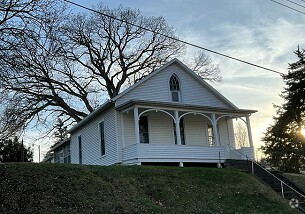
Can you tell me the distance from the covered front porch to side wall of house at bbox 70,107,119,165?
2.47 ft

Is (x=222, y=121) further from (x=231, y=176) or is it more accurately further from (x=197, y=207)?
(x=197, y=207)

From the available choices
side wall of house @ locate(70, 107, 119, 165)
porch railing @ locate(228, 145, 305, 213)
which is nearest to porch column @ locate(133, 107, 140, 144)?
side wall of house @ locate(70, 107, 119, 165)

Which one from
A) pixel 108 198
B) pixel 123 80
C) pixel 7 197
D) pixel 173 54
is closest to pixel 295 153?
pixel 173 54

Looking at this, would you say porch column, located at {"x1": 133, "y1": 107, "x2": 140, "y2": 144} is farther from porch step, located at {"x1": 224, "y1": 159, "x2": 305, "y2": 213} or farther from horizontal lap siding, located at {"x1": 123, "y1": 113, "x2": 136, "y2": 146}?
porch step, located at {"x1": 224, "y1": 159, "x2": 305, "y2": 213}

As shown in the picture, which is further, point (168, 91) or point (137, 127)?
point (168, 91)

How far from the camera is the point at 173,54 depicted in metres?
42.0

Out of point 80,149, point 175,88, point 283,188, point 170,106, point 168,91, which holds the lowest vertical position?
point 283,188

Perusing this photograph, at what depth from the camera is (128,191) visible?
1460 cm

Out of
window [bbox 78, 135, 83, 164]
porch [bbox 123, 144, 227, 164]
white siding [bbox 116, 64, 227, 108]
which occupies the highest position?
white siding [bbox 116, 64, 227, 108]

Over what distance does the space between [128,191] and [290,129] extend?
3189cm

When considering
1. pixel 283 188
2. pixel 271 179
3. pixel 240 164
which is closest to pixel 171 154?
pixel 240 164

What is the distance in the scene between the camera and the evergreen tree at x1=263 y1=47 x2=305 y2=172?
3812 centimetres

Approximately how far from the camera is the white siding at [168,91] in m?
23.8

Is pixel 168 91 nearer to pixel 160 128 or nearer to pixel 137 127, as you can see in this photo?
pixel 160 128
